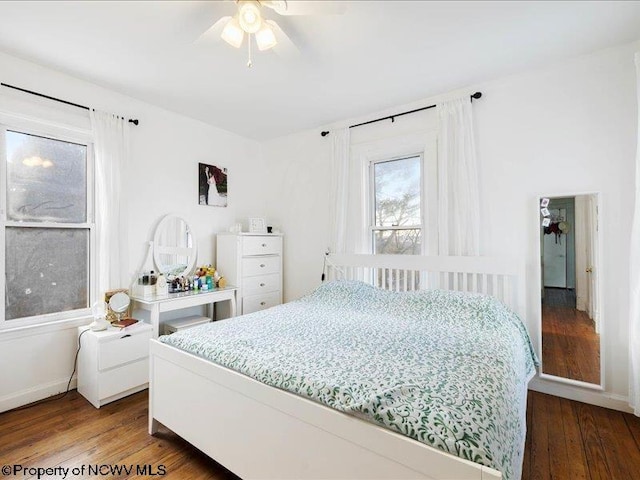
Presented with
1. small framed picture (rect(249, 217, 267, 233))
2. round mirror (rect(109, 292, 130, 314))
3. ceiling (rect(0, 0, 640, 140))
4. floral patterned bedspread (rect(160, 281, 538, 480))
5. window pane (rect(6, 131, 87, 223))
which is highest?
ceiling (rect(0, 0, 640, 140))

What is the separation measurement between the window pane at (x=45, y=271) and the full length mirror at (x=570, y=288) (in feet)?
13.0

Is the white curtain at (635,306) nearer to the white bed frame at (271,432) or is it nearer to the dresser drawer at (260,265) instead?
the white bed frame at (271,432)

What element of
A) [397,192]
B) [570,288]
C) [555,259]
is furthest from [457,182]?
[570,288]

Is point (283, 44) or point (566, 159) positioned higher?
point (283, 44)

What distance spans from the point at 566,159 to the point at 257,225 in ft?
10.3

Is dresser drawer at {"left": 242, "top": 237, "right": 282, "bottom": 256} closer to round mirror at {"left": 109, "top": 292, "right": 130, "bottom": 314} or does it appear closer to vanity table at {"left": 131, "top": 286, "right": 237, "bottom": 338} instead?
vanity table at {"left": 131, "top": 286, "right": 237, "bottom": 338}

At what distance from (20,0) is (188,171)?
187 centimetres

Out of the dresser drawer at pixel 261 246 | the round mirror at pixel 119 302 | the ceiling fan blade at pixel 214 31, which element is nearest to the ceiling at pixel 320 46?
the ceiling fan blade at pixel 214 31

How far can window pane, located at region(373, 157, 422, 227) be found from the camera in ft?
10.6

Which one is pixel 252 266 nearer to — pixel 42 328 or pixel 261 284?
pixel 261 284

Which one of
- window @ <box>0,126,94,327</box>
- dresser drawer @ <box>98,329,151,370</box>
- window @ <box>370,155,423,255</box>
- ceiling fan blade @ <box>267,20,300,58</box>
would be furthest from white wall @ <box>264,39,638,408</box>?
window @ <box>0,126,94,327</box>

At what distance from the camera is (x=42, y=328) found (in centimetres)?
246

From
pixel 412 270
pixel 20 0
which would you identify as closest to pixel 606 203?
pixel 412 270

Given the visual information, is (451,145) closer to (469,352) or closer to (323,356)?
(469,352)
